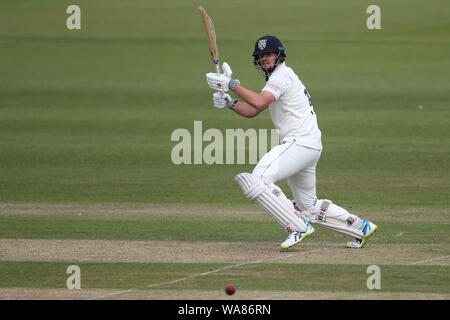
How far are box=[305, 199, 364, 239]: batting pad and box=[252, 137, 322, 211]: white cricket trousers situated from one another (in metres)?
0.09

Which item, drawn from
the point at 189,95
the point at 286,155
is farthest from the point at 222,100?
the point at 189,95

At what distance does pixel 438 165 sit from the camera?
1616 cm

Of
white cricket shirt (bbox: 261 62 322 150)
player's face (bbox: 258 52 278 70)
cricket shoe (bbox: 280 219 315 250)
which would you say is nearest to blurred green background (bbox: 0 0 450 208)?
white cricket shirt (bbox: 261 62 322 150)

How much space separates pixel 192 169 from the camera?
1639 cm

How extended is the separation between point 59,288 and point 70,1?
45448mm

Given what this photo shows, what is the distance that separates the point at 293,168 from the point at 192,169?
7.34 meters

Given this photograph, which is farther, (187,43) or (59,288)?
(187,43)

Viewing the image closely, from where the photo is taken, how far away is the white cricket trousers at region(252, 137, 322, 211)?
9.05m

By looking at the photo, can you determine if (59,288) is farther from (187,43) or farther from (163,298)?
(187,43)

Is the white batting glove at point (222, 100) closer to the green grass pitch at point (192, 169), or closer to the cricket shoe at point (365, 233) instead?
the green grass pitch at point (192, 169)

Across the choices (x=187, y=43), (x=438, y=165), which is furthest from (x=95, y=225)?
(x=187, y=43)

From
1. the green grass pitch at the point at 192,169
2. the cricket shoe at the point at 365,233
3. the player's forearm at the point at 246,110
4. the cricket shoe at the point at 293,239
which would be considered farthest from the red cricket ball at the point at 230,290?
the cricket shoe at the point at 365,233

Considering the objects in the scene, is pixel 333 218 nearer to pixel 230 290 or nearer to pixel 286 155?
pixel 286 155

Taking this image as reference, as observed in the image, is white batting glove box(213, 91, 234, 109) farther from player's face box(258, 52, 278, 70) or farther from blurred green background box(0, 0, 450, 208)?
blurred green background box(0, 0, 450, 208)
